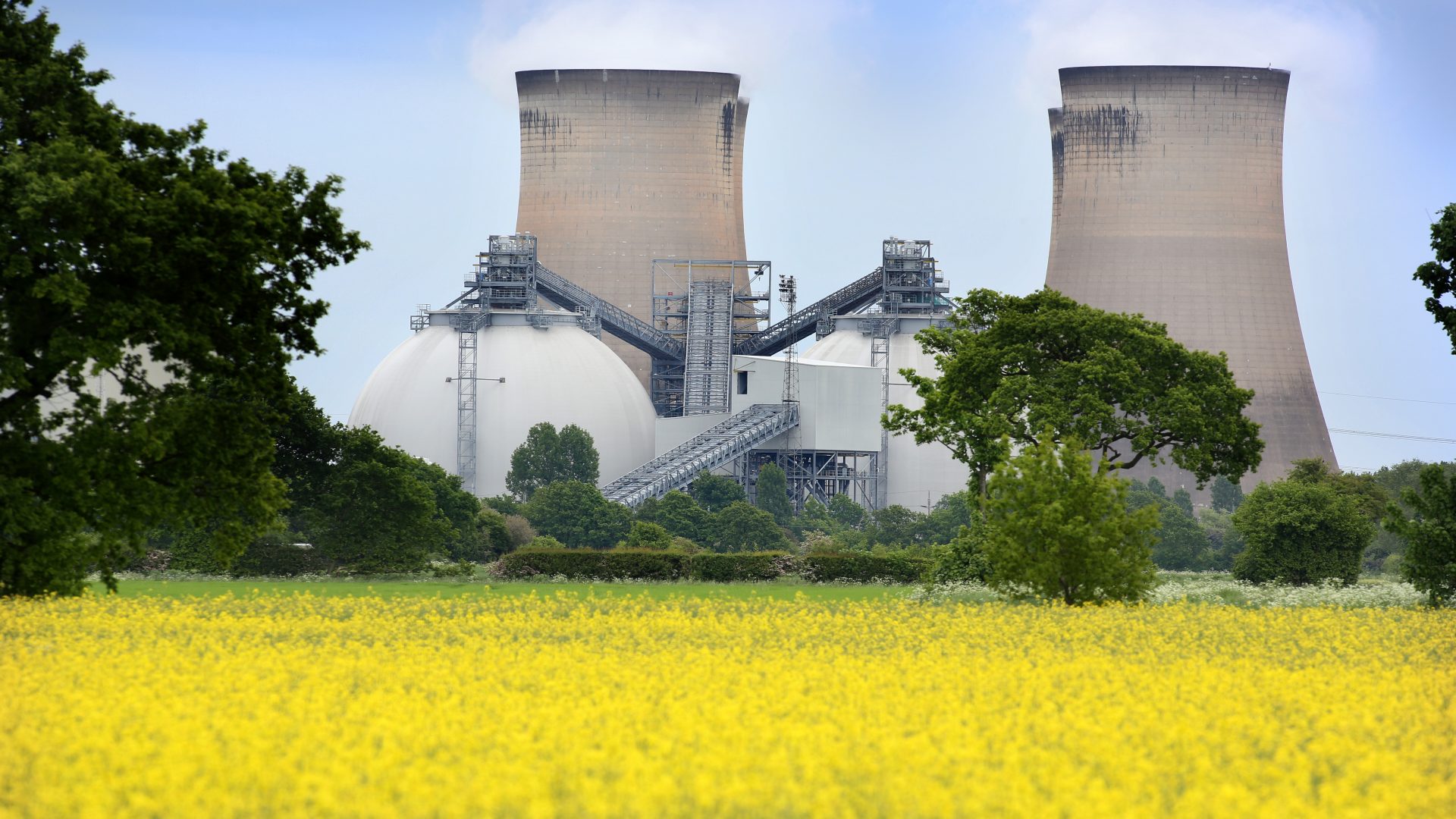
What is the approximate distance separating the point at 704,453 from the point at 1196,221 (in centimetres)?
3079

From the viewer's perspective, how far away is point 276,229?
81.5ft

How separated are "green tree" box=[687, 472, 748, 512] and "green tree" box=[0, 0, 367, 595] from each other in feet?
187

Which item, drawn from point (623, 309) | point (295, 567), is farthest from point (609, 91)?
point (295, 567)

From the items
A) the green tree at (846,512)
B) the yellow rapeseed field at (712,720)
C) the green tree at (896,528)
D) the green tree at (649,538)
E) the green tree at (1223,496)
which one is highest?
the green tree at (1223,496)

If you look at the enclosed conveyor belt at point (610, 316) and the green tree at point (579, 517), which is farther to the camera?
the enclosed conveyor belt at point (610, 316)

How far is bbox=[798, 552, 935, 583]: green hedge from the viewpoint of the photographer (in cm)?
4612

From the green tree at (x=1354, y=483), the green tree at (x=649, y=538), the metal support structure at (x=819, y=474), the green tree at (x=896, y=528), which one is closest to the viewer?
the green tree at (x=649, y=538)

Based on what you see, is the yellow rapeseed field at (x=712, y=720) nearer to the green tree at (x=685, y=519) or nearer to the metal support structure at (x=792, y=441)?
the green tree at (x=685, y=519)

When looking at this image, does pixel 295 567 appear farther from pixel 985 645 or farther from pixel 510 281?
pixel 510 281

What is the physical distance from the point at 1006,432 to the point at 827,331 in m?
61.5

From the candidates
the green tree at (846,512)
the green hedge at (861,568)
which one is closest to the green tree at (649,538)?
the green hedge at (861,568)

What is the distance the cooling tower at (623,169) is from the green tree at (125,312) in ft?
252

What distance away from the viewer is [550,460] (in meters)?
86.8

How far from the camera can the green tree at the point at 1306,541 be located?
4694 cm
